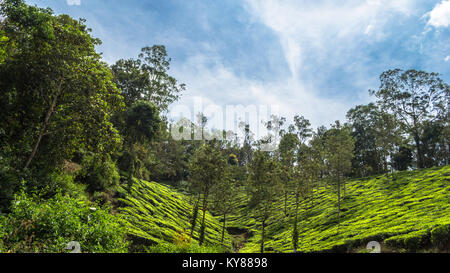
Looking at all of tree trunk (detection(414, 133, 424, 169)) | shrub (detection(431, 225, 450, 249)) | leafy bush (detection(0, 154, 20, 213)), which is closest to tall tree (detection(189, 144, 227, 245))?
leafy bush (detection(0, 154, 20, 213))

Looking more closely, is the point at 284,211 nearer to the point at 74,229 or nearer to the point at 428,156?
the point at 74,229

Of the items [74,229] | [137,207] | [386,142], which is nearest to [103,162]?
[137,207]

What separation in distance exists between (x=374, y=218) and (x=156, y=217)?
82.2ft

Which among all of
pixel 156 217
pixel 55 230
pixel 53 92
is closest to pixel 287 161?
pixel 156 217

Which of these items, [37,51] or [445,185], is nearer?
[37,51]

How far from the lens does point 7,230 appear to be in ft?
32.2

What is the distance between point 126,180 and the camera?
33.5m

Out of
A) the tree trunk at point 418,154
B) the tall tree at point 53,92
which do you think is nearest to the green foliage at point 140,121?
the tall tree at point 53,92

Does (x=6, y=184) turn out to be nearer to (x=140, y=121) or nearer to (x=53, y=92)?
(x=53, y=92)

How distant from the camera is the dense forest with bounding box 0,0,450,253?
13586mm

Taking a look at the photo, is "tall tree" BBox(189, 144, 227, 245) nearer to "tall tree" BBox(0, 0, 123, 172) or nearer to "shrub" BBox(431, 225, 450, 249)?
"tall tree" BBox(0, 0, 123, 172)

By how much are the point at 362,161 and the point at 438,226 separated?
57.9 m

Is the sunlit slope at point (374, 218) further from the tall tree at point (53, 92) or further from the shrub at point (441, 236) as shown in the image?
the tall tree at point (53, 92)

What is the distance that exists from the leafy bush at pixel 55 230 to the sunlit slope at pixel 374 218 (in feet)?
66.1
